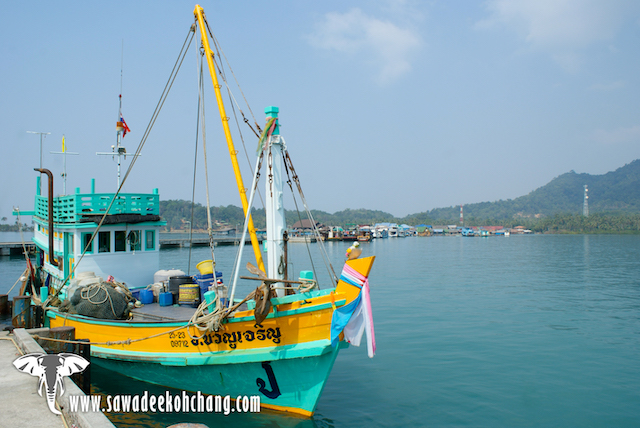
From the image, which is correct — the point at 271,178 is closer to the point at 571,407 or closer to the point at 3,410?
the point at 3,410

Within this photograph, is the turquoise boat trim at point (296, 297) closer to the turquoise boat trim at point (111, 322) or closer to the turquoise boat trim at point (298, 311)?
the turquoise boat trim at point (298, 311)

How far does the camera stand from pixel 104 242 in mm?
13461

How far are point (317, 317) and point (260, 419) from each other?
2.80 meters

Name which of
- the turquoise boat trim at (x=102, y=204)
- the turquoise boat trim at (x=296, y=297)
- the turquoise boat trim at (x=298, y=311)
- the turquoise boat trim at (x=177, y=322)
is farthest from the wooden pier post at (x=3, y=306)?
the turquoise boat trim at (x=296, y=297)

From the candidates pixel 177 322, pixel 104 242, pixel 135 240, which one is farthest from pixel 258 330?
pixel 104 242

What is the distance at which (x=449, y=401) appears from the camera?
35.2 ft

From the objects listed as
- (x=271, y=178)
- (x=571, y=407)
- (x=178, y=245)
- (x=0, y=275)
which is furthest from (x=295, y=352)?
(x=178, y=245)

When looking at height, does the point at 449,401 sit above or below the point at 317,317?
below

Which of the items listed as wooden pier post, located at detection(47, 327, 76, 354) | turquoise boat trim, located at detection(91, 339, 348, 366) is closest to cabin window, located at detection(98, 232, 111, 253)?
turquoise boat trim, located at detection(91, 339, 348, 366)

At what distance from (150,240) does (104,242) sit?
138 centimetres

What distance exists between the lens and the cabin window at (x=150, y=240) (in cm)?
1424

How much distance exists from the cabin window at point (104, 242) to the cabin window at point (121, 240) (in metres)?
0.24

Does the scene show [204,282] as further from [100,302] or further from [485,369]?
[485,369]

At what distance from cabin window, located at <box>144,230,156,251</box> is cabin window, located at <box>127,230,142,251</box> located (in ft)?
0.90
